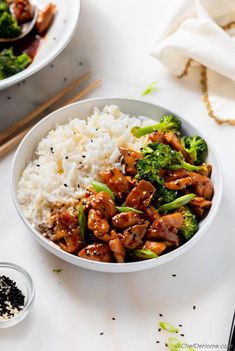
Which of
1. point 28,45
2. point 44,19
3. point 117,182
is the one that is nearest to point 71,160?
point 117,182

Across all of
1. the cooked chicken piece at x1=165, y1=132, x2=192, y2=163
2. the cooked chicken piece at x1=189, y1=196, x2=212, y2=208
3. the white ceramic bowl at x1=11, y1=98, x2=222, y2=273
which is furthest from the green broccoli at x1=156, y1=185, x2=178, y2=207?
the cooked chicken piece at x1=165, y1=132, x2=192, y2=163

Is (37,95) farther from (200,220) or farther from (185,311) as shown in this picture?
(185,311)

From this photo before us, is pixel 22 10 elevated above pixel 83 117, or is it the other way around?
pixel 22 10

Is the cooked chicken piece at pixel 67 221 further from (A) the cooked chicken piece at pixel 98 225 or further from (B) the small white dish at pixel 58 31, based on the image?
(B) the small white dish at pixel 58 31

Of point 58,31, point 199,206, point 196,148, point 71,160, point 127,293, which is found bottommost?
point 127,293

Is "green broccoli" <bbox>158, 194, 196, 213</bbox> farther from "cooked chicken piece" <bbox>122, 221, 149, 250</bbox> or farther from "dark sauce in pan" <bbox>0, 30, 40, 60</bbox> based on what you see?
"dark sauce in pan" <bbox>0, 30, 40, 60</bbox>

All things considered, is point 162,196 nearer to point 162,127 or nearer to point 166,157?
point 166,157

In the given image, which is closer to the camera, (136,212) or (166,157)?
(136,212)

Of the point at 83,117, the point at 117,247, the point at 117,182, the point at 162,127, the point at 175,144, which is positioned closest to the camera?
the point at 117,247
